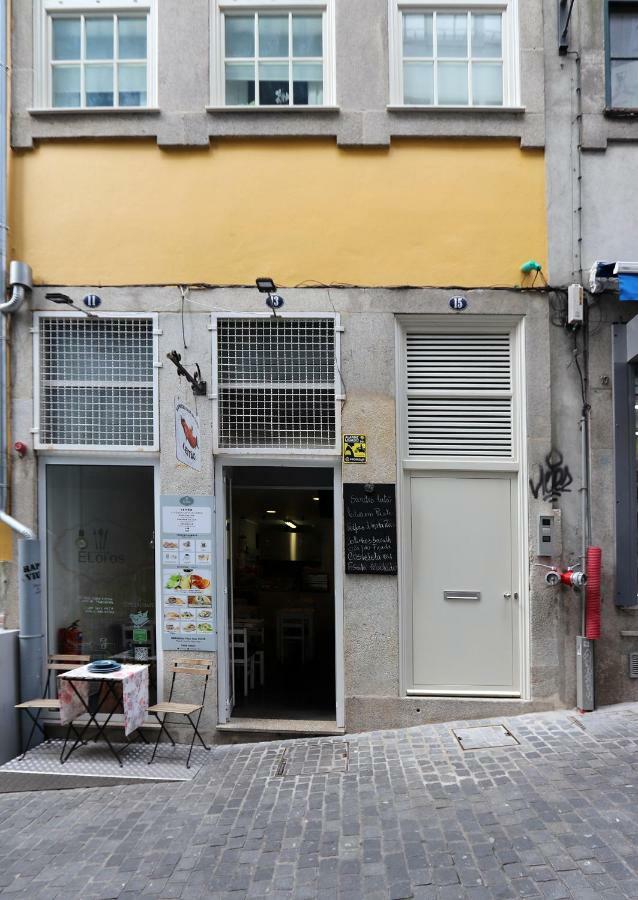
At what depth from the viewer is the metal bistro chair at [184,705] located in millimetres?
6027

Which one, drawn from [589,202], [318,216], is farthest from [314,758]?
[589,202]

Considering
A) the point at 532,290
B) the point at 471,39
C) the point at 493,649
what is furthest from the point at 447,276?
the point at 493,649

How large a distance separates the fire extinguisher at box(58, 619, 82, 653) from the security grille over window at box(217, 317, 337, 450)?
104 inches

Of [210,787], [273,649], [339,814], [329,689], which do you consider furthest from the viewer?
[273,649]

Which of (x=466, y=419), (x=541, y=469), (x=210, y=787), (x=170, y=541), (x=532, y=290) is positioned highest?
(x=532, y=290)

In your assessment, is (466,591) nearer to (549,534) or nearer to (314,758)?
(549,534)

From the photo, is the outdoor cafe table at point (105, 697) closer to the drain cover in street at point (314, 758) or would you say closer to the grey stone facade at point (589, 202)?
the drain cover in street at point (314, 758)

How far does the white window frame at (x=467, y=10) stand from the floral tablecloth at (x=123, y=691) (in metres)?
6.32

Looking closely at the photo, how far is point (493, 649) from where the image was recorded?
657cm

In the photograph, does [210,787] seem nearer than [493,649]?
Yes

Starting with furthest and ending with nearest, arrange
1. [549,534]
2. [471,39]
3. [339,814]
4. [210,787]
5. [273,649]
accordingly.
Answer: [273,649] < [471,39] < [549,534] < [210,787] < [339,814]

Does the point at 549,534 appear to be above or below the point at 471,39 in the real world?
below

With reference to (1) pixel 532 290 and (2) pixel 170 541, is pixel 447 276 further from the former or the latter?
(2) pixel 170 541

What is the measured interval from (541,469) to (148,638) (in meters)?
4.49
